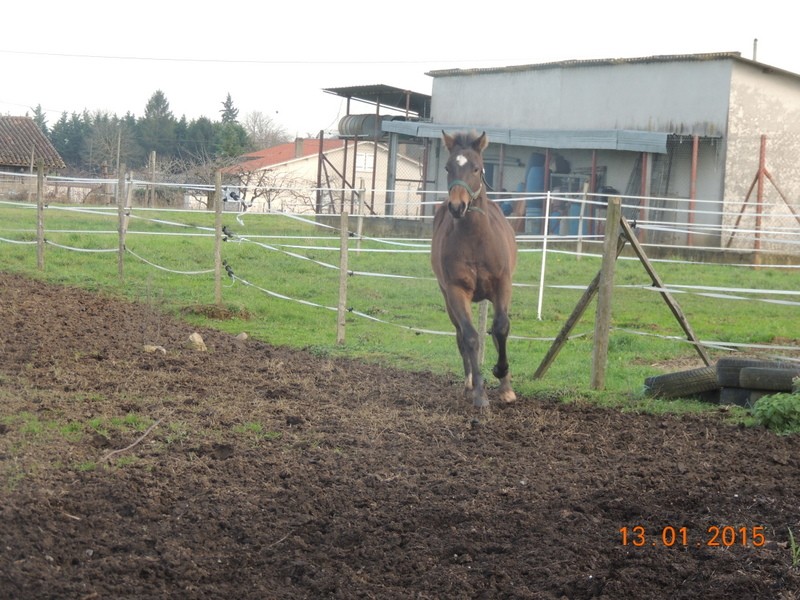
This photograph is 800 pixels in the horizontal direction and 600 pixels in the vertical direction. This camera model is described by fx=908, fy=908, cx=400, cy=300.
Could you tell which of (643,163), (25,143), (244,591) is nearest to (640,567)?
(244,591)

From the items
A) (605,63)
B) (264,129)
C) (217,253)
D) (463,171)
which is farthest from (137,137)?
(463,171)

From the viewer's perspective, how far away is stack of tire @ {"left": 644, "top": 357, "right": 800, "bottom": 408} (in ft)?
21.7

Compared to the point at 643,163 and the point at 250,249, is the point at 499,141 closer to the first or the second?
the point at 643,163

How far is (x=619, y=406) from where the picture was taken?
7.05m

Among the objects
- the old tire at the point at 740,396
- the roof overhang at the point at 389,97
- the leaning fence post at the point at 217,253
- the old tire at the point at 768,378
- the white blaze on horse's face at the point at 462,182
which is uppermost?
the roof overhang at the point at 389,97

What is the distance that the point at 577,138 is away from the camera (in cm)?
2459

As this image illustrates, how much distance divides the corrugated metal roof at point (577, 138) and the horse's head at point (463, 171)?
55.0ft

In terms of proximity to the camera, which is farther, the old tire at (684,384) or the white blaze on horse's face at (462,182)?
the old tire at (684,384)

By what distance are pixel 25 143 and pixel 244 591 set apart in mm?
49470

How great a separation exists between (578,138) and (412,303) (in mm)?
13208

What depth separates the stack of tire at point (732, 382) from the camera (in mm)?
6613

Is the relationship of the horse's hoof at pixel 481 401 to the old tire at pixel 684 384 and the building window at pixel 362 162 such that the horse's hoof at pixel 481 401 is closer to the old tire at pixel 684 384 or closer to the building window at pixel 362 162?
the old tire at pixel 684 384
